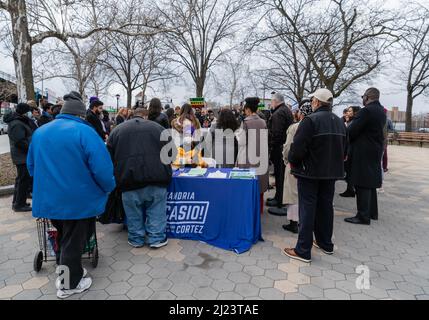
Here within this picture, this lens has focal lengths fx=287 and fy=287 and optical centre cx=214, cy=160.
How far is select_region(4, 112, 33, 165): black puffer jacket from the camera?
4.87 m

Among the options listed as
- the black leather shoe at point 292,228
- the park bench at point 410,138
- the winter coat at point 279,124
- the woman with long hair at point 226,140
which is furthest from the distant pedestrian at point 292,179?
the park bench at point 410,138

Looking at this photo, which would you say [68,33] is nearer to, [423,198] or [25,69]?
[25,69]

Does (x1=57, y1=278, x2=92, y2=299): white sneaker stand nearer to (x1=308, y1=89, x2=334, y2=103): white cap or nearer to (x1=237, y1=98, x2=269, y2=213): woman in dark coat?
(x1=237, y1=98, x2=269, y2=213): woman in dark coat

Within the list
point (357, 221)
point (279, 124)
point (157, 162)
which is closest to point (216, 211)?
point (157, 162)

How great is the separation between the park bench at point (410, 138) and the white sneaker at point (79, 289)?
80.4ft

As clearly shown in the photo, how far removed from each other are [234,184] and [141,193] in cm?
118

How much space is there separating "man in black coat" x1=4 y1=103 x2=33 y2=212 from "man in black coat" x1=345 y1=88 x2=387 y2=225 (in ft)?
18.1

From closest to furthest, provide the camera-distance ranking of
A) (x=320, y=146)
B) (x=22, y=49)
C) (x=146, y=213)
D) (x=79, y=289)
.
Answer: (x=79, y=289)
(x=320, y=146)
(x=146, y=213)
(x=22, y=49)

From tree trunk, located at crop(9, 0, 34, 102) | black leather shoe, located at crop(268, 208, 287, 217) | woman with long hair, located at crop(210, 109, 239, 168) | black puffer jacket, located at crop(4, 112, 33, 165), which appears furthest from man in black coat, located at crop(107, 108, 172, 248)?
tree trunk, located at crop(9, 0, 34, 102)

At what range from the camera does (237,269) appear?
10.7ft

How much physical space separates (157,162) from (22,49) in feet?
23.3

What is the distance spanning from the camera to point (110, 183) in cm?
272

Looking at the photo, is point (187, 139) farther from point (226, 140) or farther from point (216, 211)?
point (216, 211)
